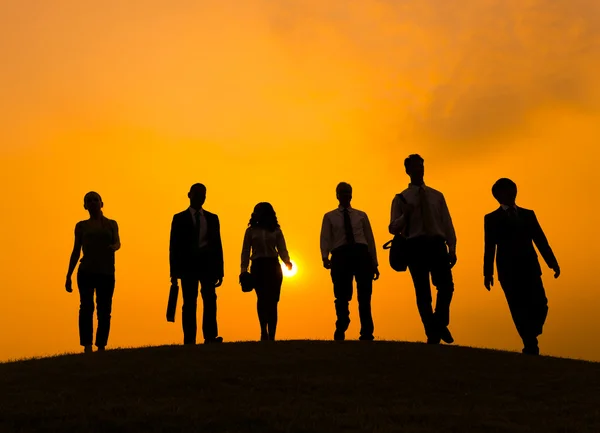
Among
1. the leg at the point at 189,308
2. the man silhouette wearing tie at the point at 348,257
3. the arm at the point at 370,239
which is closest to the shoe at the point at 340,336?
the man silhouette wearing tie at the point at 348,257

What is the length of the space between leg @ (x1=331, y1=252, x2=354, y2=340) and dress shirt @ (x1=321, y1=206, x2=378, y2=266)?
242mm

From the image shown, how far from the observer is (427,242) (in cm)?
1529

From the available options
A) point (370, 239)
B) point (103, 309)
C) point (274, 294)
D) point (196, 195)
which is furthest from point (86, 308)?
point (370, 239)

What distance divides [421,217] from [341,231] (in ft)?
5.87

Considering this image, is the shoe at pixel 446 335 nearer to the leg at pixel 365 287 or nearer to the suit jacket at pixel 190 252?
the leg at pixel 365 287

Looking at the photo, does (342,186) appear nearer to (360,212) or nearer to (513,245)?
(360,212)

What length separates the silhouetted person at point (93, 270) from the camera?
16672 millimetres

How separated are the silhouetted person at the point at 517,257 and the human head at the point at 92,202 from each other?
6.78 m

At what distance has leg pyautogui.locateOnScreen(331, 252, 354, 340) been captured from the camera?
16.4 metres

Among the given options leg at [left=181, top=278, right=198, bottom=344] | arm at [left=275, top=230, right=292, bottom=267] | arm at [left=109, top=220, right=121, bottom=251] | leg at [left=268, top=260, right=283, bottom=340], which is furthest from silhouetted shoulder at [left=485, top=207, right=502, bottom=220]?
arm at [left=109, top=220, right=121, bottom=251]

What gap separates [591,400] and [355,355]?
373 centimetres

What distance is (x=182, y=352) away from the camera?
1501 cm

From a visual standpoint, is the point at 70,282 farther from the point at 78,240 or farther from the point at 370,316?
the point at 370,316

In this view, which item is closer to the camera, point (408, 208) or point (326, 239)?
point (408, 208)
